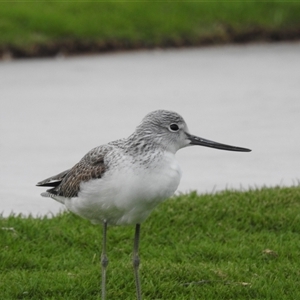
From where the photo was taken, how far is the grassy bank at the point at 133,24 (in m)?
13.7

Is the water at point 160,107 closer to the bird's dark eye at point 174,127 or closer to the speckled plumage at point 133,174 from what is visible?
the speckled plumage at point 133,174

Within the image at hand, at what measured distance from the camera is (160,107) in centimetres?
1134

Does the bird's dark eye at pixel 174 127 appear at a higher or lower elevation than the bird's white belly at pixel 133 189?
higher

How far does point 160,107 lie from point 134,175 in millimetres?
6705

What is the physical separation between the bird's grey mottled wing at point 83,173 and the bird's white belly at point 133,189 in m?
0.08

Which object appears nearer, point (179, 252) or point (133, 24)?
point (179, 252)

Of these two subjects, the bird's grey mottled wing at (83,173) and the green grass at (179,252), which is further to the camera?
the green grass at (179,252)

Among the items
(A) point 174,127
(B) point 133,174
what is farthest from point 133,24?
(B) point 133,174

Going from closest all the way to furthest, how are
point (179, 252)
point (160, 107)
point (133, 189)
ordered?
point (133, 189) < point (179, 252) < point (160, 107)

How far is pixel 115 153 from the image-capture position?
4949 mm

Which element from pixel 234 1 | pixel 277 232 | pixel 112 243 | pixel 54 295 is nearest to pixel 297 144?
pixel 277 232

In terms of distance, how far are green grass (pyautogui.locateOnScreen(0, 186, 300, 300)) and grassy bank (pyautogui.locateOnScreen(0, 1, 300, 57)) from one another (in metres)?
7.18

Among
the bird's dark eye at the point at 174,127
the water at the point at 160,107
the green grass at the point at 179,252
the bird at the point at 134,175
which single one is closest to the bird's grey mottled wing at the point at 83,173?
the bird at the point at 134,175

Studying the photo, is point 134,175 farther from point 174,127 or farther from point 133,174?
point 174,127
